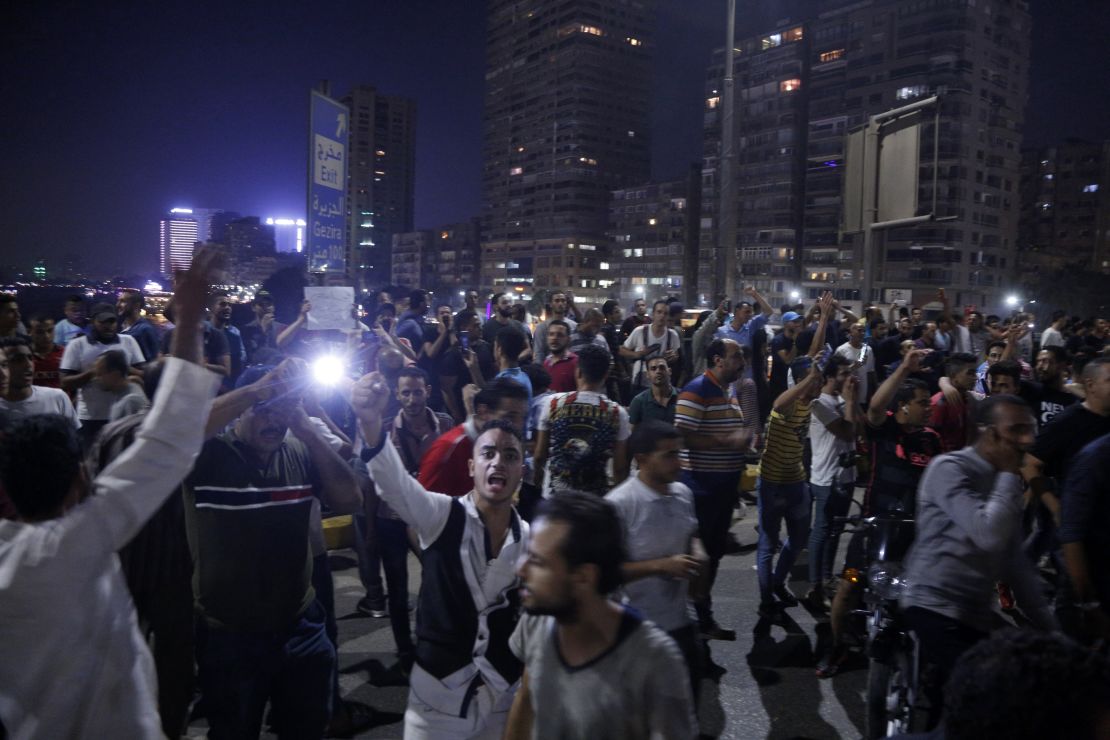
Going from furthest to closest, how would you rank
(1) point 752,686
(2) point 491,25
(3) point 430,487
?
(2) point 491,25 → (1) point 752,686 → (3) point 430,487

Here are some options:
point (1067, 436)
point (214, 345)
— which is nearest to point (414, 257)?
point (214, 345)

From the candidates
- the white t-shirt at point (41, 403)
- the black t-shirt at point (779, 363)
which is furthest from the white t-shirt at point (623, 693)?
the black t-shirt at point (779, 363)

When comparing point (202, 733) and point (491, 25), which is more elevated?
point (491, 25)

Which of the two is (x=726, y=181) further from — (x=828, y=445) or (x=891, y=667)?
(x=891, y=667)

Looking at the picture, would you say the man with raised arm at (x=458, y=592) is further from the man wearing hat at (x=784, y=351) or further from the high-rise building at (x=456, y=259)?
the high-rise building at (x=456, y=259)

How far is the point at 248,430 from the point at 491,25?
18845 centimetres

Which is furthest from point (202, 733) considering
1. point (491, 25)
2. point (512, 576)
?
point (491, 25)

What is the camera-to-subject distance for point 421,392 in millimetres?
5059

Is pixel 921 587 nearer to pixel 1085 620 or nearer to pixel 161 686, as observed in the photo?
pixel 1085 620

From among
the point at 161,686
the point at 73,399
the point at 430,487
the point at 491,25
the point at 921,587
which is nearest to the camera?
the point at 161,686

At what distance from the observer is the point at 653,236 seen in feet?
414

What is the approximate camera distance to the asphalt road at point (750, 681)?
4.36m

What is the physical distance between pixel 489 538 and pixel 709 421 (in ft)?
9.28

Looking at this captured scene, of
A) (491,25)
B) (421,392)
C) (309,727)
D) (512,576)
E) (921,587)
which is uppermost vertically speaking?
(491,25)
